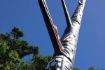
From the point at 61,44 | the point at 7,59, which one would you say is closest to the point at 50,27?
the point at 61,44

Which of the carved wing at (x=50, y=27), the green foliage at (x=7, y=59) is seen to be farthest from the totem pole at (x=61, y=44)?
the green foliage at (x=7, y=59)

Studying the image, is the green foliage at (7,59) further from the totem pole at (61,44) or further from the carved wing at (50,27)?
the carved wing at (50,27)

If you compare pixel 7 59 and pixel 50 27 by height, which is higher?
pixel 7 59

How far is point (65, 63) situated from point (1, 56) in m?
17.3

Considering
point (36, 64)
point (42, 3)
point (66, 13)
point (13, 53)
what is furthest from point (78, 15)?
point (36, 64)

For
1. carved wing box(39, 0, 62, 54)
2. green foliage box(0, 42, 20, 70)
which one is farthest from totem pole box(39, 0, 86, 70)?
green foliage box(0, 42, 20, 70)

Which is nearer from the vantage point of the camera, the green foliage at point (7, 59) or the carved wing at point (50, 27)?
the carved wing at point (50, 27)

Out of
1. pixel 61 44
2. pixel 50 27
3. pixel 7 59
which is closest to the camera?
pixel 50 27

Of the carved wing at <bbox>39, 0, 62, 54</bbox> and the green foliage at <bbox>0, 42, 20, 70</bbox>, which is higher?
the green foliage at <bbox>0, 42, 20, 70</bbox>

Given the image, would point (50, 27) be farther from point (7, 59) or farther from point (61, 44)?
point (7, 59)

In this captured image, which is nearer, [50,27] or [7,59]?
[50,27]

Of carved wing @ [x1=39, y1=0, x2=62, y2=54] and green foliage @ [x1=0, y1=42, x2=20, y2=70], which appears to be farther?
green foliage @ [x1=0, y1=42, x2=20, y2=70]

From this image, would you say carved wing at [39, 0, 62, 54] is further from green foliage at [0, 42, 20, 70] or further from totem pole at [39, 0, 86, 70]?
green foliage at [0, 42, 20, 70]

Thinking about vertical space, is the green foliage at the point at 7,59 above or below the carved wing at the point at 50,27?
above
